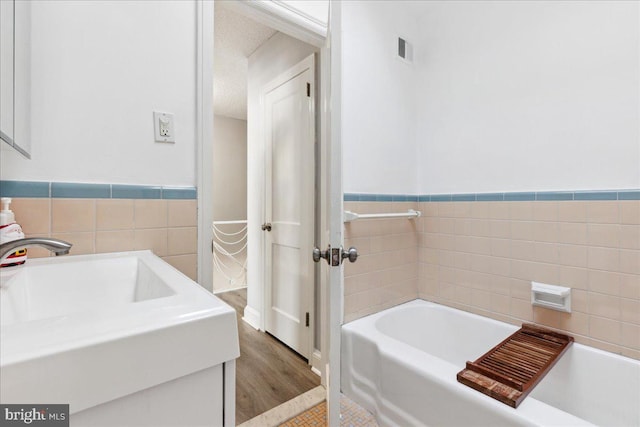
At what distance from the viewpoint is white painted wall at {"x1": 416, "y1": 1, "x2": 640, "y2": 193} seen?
1.35 m

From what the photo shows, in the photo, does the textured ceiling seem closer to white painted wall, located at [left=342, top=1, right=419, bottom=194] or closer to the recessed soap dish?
white painted wall, located at [left=342, top=1, right=419, bottom=194]

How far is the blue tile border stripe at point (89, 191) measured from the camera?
0.89 m

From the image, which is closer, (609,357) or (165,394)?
(165,394)

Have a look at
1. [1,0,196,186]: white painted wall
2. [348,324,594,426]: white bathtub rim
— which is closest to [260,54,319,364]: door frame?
[348,324,594,426]: white bathtub rim

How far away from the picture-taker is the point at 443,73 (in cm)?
197

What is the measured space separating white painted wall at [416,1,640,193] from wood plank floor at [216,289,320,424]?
1495 mm

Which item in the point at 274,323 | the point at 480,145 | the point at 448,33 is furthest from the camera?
the point at 274,323

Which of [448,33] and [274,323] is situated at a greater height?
[448,33]

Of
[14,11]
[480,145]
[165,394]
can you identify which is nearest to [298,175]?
[480,145]

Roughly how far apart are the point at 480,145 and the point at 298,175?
1.19m

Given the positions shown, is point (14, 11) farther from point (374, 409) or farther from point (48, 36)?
point (374, 409)

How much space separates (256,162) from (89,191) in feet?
5.66

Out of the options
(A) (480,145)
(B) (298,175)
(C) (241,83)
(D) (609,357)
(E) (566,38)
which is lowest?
(D) (609,357)

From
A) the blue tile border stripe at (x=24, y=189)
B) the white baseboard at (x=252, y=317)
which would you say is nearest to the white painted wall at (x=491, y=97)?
the blue tile border stripe at (x=24, y=189)
